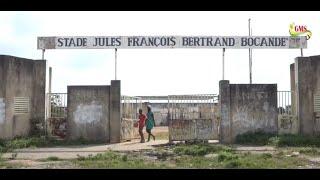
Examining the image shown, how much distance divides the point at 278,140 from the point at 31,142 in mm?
8698

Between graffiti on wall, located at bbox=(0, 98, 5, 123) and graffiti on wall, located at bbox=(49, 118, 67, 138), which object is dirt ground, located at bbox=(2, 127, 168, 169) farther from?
graffiti on wall, located at bbox=(49, 118, 67, 138)

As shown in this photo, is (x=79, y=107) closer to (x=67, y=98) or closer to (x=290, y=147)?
(x=67, y=98)

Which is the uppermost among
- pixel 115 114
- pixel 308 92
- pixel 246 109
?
pixel 308 92

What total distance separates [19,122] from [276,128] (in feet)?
31.3

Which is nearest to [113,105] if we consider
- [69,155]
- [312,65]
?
[69,155]

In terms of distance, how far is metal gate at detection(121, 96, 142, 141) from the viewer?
760 inches

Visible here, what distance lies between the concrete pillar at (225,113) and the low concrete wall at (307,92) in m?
2.68

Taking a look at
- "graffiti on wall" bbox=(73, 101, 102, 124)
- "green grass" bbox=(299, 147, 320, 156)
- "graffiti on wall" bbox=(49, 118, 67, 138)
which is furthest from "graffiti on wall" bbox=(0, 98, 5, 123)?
"green grass" bbox=(299, 147, 320, 156)

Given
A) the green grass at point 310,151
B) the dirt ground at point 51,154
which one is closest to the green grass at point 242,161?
the green grass at point 310,151

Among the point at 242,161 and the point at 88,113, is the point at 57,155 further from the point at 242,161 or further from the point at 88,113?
the point at 242,161

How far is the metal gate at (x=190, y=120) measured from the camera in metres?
18.4

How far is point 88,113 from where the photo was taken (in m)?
18.8

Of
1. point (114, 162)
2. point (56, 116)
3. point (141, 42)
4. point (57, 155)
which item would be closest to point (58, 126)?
point (56, 116)

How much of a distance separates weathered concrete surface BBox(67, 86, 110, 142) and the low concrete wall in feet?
23.8
